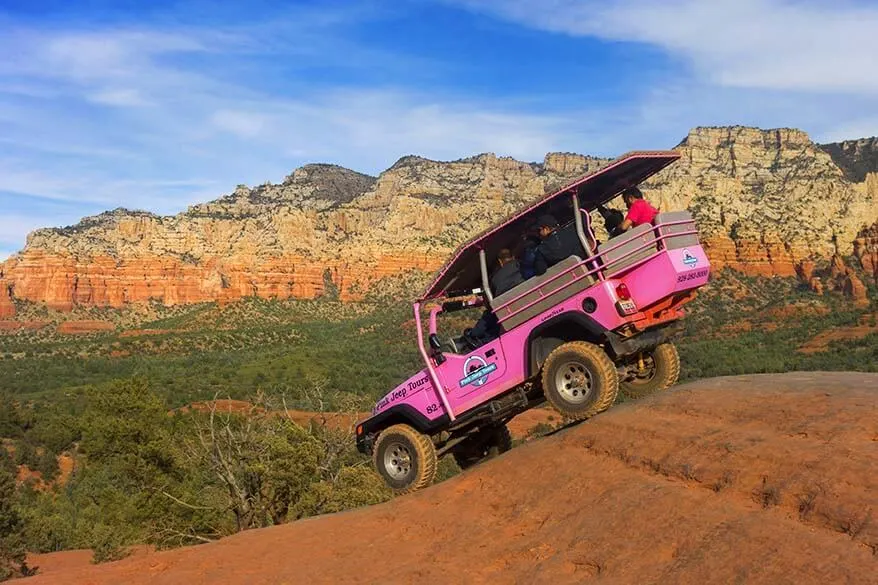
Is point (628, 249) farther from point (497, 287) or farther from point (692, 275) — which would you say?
point (497, 287)

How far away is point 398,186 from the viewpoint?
134 m

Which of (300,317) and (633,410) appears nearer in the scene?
(633,410)

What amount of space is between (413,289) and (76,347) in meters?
41.7

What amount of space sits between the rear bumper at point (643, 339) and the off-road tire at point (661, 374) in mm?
460

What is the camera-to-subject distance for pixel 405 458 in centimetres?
1003

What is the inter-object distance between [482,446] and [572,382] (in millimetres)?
3139

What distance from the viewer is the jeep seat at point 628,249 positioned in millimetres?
8398

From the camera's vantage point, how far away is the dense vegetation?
1556 cm

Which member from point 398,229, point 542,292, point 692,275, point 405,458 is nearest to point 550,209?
point 542,292

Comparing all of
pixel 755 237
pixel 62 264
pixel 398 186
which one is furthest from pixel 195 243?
pixel 755 237

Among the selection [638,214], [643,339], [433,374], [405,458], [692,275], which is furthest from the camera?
[405,458]

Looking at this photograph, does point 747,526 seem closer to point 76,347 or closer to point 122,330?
point 76,347

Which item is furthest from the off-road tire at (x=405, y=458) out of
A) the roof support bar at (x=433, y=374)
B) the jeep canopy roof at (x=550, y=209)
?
the jeep canopy roof at (x=550, y=209)

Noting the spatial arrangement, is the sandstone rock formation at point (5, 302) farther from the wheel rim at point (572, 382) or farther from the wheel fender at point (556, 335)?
the wheel rim at point (572, 382)
